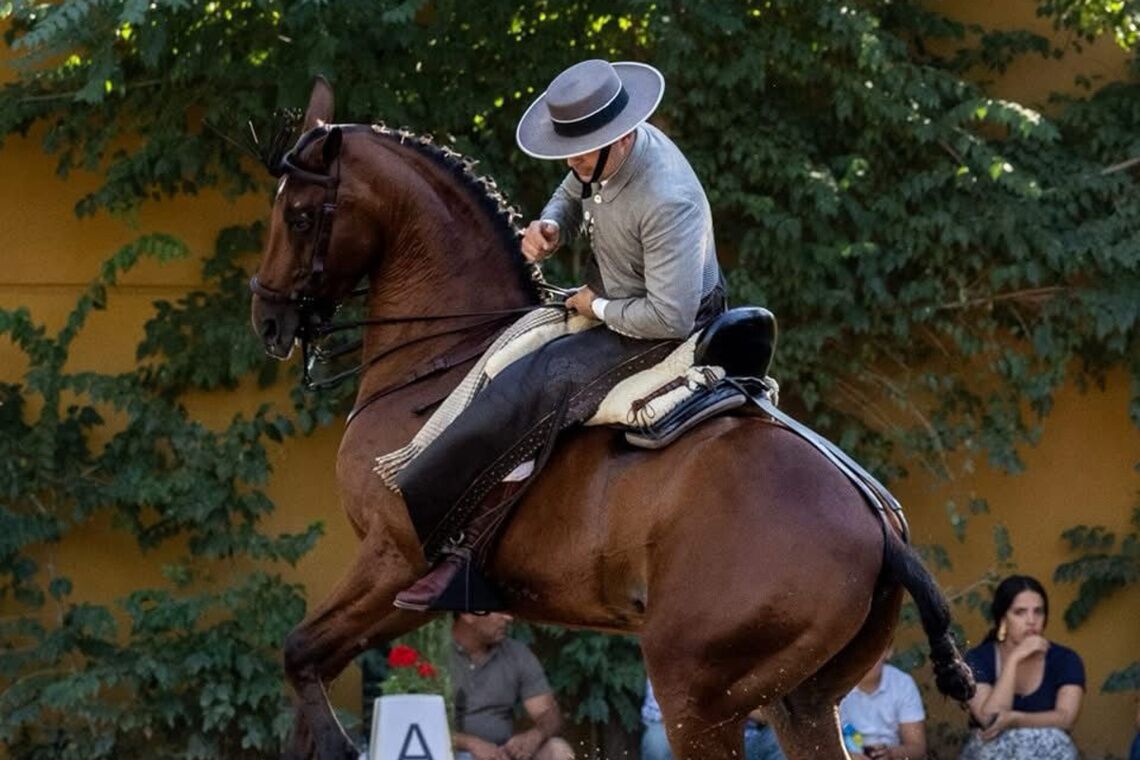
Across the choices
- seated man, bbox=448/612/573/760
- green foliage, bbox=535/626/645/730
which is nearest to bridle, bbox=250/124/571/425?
seated man, bbox=448/612/573/760

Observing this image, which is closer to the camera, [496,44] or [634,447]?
[634,447]

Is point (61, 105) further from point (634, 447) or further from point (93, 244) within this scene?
point (634, 447)

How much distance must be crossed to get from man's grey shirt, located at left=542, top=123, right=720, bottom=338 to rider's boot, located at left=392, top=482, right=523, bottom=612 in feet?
2.21

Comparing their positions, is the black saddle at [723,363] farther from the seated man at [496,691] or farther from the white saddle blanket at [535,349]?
the seated man at [496,691]

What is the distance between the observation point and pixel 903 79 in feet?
35.6

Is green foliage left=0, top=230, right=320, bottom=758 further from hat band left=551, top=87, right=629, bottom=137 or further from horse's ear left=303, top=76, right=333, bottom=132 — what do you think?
hat band left=551, top=87, right=629, bottom=137

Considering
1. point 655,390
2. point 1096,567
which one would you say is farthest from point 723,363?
point 1096,567

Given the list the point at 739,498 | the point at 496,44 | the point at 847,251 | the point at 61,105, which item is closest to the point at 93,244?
the point at 61,105

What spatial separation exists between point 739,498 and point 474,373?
3.48 ft

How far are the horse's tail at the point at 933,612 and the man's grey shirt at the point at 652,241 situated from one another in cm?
92

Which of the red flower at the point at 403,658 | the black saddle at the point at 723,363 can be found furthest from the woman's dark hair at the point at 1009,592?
the black saddle at the point at 723,363

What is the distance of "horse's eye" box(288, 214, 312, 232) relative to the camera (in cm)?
694

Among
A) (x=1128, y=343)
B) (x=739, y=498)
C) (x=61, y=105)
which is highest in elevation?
(x=739, y=498)

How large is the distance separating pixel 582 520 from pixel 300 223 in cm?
140
